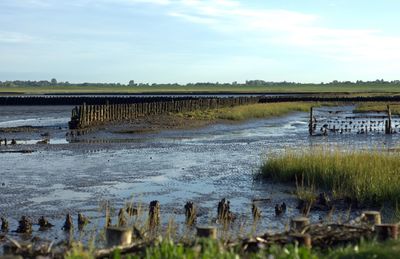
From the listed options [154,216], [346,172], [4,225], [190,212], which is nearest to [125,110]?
[346,172]

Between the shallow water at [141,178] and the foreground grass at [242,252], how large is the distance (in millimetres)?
5378

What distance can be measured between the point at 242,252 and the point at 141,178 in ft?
46.3

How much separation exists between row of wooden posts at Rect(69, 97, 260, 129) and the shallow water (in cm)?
958

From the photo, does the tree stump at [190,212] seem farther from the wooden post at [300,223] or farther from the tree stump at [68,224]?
the wooden post at [300,223]

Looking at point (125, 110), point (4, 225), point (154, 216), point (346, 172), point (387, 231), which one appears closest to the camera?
point (387, 231)

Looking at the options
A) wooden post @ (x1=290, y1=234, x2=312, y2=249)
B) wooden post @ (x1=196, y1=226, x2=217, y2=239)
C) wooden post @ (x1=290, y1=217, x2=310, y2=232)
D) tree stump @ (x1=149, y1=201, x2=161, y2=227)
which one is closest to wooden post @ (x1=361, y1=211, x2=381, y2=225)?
wooden post @ (x1=290, y1=217, x2=310, y2=232)

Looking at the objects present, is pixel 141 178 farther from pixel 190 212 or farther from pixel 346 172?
pixel 190 212

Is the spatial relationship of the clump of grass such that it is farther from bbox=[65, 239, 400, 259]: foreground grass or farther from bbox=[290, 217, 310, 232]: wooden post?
bbox=[65, 239, 400, 259]: foreground grass

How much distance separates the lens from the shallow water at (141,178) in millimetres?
16734

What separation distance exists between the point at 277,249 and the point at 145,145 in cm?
2760

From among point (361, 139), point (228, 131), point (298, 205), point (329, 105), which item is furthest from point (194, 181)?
point (329, 105)

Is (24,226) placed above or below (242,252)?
below

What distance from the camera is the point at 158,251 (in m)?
7.64

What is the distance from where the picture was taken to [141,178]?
73.1 feet
